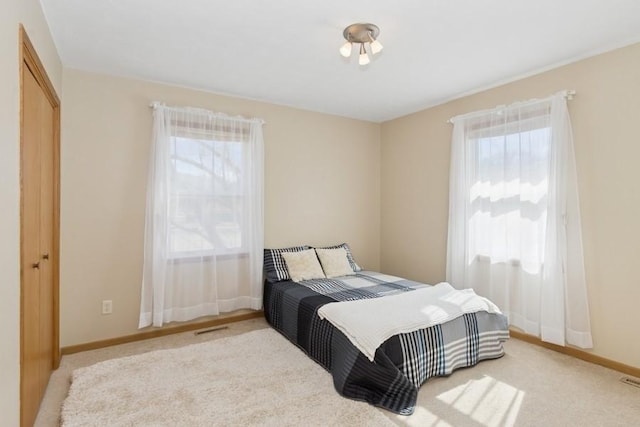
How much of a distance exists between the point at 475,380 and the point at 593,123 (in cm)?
217

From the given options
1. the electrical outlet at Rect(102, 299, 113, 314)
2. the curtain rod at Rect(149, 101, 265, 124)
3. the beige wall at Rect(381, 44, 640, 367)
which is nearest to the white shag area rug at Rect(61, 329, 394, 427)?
the electrical outlet at Rect(102, 299, 113, 314)

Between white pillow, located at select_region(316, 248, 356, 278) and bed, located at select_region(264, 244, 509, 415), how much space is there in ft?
0.60

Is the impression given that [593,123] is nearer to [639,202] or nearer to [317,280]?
[639,202]

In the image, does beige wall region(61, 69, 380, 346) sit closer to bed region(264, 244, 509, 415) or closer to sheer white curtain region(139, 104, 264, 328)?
sheer white curtain region(139, 104, 264, 328)

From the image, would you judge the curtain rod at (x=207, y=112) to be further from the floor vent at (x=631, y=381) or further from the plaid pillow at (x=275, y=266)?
the floor vent at (x=631, y=381)

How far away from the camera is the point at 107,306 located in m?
3.10

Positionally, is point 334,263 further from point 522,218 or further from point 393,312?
point 522,218

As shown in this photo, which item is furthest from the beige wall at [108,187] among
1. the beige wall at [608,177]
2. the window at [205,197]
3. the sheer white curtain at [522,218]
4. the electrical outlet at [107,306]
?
the beige wall at [608,177]

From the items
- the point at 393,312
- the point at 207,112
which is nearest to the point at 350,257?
the point at 393,312

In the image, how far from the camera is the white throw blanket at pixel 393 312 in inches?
89.3

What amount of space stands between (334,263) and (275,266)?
67 cm

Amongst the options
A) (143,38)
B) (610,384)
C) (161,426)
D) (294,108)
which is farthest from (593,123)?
(161,426)

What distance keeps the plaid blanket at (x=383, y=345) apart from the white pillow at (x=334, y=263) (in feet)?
1.10

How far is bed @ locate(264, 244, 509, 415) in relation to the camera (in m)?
2.18
